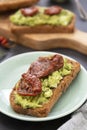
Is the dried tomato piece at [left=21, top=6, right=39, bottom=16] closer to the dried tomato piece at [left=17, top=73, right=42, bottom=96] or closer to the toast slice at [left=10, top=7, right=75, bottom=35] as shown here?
the toast slice at [left=10, top=7, right=75, bottom=35]

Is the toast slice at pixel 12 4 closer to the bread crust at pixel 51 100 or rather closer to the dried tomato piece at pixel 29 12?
the dried tomato piece at pixel 29 12

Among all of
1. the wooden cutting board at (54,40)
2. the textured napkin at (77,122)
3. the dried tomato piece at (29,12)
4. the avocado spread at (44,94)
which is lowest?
the wooden cutting board at (54,40)

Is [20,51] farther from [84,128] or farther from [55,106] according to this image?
[84,128]

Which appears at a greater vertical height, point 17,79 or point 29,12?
point 29,12

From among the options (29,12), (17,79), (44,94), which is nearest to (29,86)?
(44,94)

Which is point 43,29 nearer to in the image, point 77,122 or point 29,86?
point 29,86

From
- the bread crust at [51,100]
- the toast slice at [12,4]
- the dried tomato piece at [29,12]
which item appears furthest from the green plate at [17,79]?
the toast slice at [12,4]
